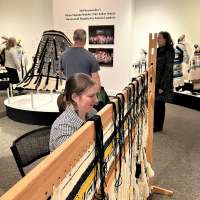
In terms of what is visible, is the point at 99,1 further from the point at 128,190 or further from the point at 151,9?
the point at 128,190

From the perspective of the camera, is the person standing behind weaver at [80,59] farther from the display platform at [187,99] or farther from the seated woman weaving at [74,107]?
the display platform at [187,99]

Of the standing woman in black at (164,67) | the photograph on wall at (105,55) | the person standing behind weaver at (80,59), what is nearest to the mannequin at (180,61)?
the photograph on wall at (105,55)

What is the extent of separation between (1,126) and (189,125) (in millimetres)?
3454

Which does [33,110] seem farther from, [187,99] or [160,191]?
[187,99]

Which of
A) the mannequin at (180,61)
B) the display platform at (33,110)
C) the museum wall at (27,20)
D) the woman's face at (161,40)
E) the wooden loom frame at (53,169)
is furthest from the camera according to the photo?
the museum wall at (27,20)

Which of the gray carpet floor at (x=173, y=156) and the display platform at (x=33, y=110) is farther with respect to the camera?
the display platform at (x=33, y=110)

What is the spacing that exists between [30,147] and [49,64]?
12.6 feet

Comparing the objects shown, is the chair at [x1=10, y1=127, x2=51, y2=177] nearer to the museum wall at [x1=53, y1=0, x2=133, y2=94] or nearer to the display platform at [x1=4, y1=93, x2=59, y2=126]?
the display platform at [x1=4, y1=93, x2=59, y2=126]

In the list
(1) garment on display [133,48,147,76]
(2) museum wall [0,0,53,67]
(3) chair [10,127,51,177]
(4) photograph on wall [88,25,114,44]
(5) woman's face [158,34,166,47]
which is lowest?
(3) chair [10,127,51,177]

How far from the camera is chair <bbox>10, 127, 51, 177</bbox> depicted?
1.86 meters

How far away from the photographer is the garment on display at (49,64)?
216 inches

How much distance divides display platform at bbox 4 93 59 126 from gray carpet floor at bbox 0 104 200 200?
0.13 m

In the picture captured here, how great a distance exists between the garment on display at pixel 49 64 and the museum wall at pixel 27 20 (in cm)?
366

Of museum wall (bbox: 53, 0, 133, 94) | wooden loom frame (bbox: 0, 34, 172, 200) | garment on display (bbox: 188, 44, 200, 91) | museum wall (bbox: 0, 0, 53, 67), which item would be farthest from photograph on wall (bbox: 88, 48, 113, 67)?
wooden loom frame (bbox: 0, 34, 172, 200)
